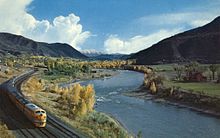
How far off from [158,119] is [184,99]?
3210 centimetres

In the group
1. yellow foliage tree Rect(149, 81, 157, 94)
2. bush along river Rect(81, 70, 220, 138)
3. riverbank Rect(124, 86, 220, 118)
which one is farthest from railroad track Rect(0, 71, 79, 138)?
yellow foliage tree Rect(149, 81, 157, 94)

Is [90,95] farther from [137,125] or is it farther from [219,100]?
[219,100]

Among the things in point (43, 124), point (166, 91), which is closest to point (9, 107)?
point (43, 124)

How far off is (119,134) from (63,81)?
142912mm

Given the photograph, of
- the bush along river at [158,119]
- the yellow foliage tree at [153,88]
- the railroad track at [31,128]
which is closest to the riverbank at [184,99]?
the yellow foliage tree at [153,88]

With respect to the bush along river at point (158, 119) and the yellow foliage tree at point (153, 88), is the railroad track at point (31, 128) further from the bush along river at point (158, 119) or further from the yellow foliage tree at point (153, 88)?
the yellow foliage tree at point (153, 88)

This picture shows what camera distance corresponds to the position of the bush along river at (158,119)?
67438 mm

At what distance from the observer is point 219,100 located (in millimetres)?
98062

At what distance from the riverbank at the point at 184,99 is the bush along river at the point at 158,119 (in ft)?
12.2

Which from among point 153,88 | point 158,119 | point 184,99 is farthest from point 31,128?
point 153,88

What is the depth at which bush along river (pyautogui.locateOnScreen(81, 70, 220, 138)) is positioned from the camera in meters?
67.4

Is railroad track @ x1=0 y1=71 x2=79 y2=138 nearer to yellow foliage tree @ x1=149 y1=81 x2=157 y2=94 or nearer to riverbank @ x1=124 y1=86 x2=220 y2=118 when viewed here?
riverbank @ x1=124 y1=86 x2=220 y2=118

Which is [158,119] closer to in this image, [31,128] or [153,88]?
[31,128]

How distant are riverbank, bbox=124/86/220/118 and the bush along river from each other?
146 inches
